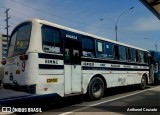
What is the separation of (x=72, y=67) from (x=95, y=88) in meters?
2.22

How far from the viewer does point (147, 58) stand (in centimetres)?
1938

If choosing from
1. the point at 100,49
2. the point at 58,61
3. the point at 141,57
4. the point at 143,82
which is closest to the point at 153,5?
the point at 58,61

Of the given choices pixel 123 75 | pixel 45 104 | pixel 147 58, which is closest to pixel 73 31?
pixel 45 104

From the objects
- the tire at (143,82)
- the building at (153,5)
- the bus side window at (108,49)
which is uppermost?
the building at (153,5)

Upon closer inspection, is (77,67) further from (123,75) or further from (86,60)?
(123,75)

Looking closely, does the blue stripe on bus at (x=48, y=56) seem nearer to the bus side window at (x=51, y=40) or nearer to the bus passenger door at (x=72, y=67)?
the bus side window at (x=51, y=40)

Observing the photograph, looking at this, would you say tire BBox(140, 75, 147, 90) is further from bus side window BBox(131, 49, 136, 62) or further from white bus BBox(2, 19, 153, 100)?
white bus BBox(2, 19, 153, 100)

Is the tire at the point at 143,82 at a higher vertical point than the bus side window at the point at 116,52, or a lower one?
lower

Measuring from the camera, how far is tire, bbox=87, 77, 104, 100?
39.1ft

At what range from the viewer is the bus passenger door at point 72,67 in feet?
34.2

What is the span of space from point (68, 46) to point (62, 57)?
25.8 inches

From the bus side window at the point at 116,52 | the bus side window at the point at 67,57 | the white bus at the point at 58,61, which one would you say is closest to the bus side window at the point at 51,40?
the white bus at the point at 58,61

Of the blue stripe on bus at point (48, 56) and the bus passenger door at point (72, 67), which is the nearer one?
the blue stripe on bus at point (48, 56)

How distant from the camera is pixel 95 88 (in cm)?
1241
